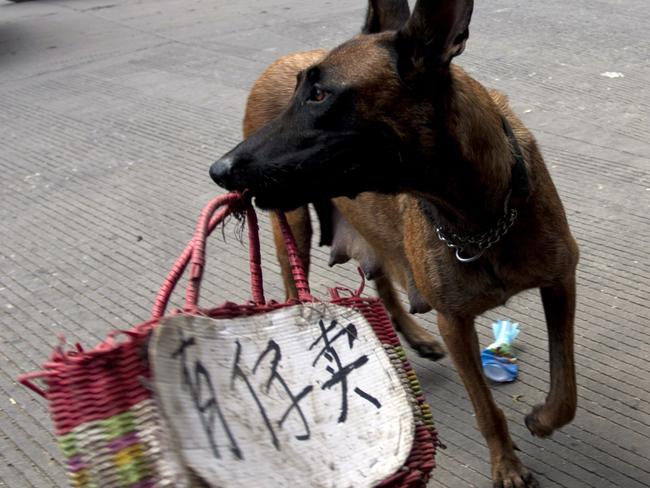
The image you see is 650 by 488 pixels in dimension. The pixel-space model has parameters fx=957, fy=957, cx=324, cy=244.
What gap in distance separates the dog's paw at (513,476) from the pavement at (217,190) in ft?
0.31

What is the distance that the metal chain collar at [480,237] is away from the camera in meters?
3.33

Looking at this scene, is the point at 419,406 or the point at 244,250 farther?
the point at 244,250

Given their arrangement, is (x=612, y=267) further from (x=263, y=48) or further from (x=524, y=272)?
(x=263, y=48)

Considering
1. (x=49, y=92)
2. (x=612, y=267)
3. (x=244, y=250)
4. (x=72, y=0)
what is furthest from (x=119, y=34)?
(x=612, y=267)

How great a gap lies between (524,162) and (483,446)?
1.29m

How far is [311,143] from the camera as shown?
9.60ft

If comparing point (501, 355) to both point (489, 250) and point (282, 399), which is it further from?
point (282, 399)

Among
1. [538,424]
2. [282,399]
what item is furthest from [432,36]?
[538,424]

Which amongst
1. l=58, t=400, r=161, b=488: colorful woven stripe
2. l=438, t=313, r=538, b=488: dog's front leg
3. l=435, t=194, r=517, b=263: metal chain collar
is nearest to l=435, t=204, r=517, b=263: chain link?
l=435, t=194, r=517, b=263: metal chain collar

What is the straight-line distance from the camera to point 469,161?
124 inches

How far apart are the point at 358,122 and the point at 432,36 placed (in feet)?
1.16

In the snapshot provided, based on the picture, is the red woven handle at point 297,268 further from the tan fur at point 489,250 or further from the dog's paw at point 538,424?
the dog's paw at point 538,424

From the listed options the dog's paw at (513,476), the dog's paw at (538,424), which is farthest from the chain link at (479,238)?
the dog's paw at (513,476)

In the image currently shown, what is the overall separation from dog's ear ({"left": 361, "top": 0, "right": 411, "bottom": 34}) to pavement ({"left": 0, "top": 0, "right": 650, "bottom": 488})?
5.66ft
